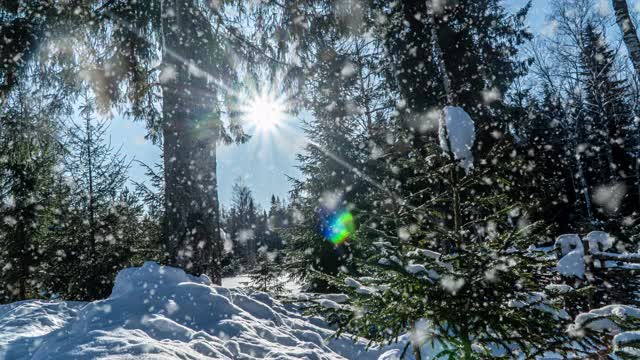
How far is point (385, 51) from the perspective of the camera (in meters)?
11.3

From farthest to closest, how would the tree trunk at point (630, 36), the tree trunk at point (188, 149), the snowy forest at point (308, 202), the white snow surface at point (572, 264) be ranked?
the tree trunk at point (630, 36) → the tree trunk at point (188, 149) → the white snow surface at point (572, 264) → the snowy forest at point (308, 202)

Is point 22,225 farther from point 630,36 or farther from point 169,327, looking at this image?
point 630,36

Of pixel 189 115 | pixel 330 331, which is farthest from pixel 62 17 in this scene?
pixel 330 331

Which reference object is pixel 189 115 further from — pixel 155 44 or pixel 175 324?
pixel 175 324

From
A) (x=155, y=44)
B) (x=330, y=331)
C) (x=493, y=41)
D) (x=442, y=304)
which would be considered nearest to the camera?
(x=442, y=304)

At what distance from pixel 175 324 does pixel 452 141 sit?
9.77ft

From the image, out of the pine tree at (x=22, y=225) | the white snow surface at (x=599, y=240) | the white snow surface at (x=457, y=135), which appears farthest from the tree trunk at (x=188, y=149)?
the pine tree at (x=22, y=225)

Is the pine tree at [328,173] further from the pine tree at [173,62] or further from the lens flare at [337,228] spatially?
the pine tree at [173,62]

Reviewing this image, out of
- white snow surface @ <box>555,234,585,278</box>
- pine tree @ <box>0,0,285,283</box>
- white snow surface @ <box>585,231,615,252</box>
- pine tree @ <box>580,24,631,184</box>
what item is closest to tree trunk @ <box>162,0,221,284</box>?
pine tree @ <box>0,0,285,283</box>

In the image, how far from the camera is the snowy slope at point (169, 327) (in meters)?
2.89

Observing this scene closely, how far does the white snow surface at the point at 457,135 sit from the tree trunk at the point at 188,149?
13.3 ft

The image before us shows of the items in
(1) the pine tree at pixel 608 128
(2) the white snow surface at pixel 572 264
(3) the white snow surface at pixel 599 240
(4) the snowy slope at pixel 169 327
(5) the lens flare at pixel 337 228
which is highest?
(1) the pine tree at pixel 608 128

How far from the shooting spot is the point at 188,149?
560 centimetres

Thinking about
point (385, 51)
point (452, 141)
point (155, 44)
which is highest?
point (385, 51)
